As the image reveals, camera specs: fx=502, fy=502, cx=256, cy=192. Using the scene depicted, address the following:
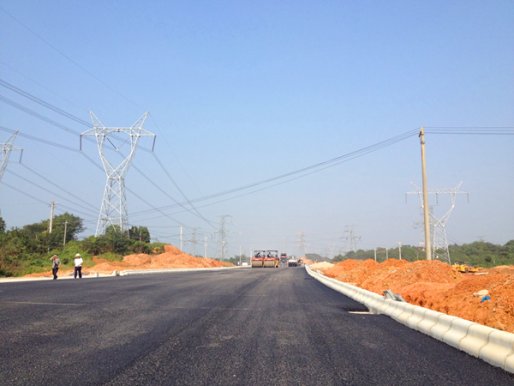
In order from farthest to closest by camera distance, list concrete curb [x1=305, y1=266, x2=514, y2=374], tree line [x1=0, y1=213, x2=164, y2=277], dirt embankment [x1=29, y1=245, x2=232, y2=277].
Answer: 1. dirt embankment [x1=29, y1=245, x2=232, y2=277]
2. tree line [x1=0, y1=213, x2=164, y2=277]
3. concrete curb [x1=305, y1=266, x2=514, y2=374]

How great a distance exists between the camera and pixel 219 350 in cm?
744

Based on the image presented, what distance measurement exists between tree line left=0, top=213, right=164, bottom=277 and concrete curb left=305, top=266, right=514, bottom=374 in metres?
38.8

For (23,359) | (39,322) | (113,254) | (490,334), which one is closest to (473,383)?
(490,334)

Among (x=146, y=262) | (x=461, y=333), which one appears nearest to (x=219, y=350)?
(x=461, y=333)

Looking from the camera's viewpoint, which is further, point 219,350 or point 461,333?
point 461,333

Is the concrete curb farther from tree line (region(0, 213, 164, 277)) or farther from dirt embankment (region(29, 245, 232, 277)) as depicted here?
dirt embankment (region(29, 245, 232, 277))

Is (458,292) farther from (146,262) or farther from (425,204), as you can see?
(146,262)

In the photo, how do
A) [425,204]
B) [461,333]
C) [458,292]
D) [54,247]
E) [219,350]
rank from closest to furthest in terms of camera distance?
[219,350]
[461,333]
[458,292]
[425,204]
[54,247]

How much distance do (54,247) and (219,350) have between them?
6876cm

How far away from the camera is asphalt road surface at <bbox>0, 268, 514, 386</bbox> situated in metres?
5.79

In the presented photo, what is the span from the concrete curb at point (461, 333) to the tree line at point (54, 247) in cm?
3879

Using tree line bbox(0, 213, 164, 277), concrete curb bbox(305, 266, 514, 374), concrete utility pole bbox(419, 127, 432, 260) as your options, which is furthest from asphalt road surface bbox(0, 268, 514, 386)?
tree line bbox(0, 213, 164, 277)

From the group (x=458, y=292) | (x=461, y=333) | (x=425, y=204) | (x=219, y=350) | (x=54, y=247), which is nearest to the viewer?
(x=219, y=350)

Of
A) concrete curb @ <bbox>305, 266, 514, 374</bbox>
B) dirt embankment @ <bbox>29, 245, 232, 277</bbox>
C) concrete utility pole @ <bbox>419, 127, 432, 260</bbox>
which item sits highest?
concrete utility pole @ <bbox>419, 127, 432, 260</bbox>
